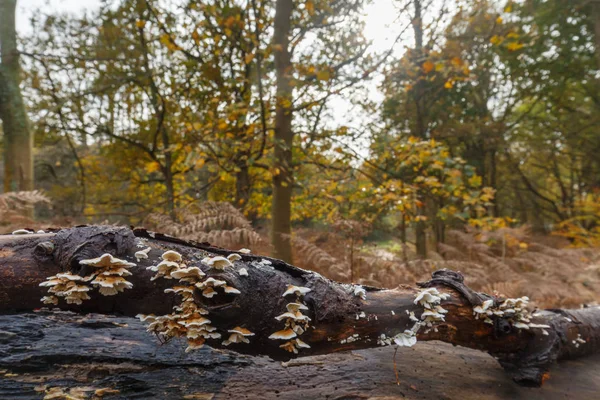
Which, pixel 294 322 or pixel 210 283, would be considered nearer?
pixel 210 283

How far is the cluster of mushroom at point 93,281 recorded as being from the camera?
1.28 m

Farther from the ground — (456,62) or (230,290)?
(456,62)

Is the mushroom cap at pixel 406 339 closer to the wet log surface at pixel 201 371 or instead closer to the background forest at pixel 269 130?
the wet log surface at pixel 201 371

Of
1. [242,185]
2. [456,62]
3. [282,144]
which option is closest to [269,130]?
[282,144]

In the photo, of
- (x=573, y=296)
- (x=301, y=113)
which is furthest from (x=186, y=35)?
(x=573, y=296)

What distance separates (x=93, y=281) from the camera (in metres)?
1.28

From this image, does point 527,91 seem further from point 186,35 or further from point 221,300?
point 221,300

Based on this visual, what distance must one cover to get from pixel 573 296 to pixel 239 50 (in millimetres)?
6591

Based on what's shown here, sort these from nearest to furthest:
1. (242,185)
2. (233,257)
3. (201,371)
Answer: (233,257) → (201,371) → (242,185)

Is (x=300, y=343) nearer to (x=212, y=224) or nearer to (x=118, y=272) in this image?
(x=118, y=272)

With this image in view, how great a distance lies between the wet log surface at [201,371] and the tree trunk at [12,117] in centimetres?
432

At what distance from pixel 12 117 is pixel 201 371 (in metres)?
5.28

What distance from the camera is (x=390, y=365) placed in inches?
71.8

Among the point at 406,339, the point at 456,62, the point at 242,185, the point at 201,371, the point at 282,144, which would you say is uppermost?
the point at 456,62
